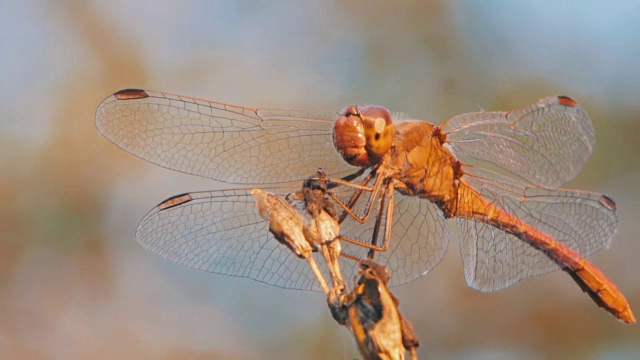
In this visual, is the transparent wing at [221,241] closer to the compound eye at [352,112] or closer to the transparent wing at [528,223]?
the compound eye at [352,112]

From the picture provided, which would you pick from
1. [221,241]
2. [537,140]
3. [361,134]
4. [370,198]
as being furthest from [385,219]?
[537,140]

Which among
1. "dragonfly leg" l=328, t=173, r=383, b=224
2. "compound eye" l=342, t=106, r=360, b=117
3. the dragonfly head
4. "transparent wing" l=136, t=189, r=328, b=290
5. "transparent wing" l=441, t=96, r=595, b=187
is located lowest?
"transparent wing" l=136, t=189, r=328, b=290

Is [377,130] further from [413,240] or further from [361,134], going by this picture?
[413,240]

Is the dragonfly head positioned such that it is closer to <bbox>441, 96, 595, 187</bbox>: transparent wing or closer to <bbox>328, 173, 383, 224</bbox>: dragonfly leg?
<bbox>328, 173, 383, 224</bbox>: dragonfly leg

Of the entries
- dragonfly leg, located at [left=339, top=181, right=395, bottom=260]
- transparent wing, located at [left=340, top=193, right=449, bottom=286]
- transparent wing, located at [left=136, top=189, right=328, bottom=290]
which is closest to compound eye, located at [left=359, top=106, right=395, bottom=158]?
dragonfly leg, located at [left=339, top=181, right=395, bottom=260]

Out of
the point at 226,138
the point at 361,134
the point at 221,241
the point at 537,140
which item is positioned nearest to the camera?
the point at 361,134

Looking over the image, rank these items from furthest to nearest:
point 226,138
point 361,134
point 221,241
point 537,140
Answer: point 537,140 → point 226,138 → point 221,241 → point 361,134

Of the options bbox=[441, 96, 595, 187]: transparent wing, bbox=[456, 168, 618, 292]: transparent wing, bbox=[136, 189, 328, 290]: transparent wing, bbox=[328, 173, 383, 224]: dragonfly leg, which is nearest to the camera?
bbox=[328, 173, 383, 224]: dragonfly leg
